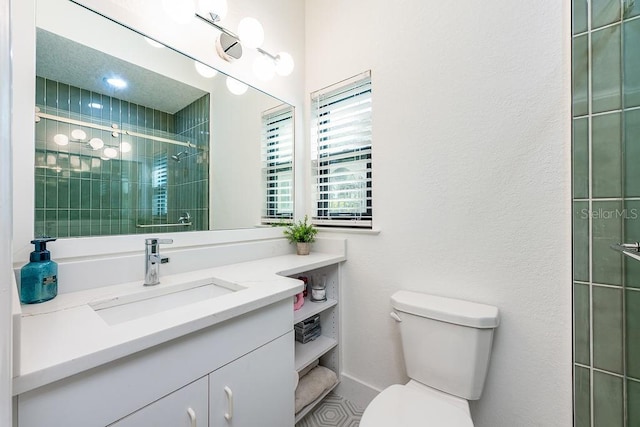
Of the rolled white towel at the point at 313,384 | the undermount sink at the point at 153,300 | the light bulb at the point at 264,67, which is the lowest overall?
the rolled white towel at the point at 313,384

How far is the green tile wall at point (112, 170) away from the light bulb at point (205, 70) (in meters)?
0.11

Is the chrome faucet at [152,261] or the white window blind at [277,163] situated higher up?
the white window blind at [277,163]

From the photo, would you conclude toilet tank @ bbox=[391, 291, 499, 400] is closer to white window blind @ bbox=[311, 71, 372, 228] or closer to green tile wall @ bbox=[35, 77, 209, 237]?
white window blind @ bbox=[311, 71, 372, 228]

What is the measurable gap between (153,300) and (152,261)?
0.15 meters

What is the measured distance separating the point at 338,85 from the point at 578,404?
1.81m

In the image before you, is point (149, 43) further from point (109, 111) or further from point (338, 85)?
point (338, 85)

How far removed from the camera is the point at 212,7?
1256 mm

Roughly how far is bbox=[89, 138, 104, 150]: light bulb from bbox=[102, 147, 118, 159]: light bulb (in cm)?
2

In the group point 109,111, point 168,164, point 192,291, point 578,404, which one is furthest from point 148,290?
point 578,404

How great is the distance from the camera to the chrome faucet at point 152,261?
1.04 meters

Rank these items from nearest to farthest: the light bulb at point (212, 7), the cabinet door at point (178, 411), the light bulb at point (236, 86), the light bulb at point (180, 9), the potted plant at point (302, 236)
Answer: the cabinet door at point (178, 411)
the light bulb at point (180, 9)
the light bulb at point (212, 7)
the light bulb at point (236, 86)
the potted plant at point (302, 236)

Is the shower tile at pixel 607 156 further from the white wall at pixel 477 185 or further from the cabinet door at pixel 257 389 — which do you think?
the cabinet door at pixel 257 389

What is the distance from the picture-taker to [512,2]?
109cm

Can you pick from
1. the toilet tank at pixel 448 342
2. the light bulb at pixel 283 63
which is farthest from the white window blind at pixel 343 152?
the toilet tank at pixel 448 342
